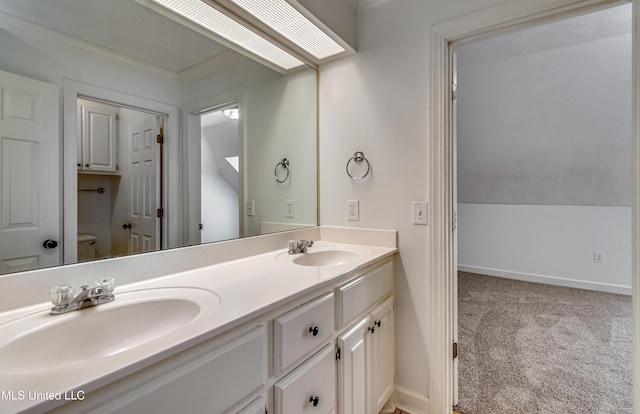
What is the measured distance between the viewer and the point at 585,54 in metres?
2.65

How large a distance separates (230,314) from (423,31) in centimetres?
161

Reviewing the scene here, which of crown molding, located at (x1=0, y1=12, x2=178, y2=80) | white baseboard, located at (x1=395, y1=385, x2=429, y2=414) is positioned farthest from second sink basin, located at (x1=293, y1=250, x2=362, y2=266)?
crown molding, located at (x1=0, y1=12, x2=178, y2=80)

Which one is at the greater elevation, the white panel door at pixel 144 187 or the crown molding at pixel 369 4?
the crown molding at pixel 369 4

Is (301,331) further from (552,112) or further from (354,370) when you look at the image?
(552,112)

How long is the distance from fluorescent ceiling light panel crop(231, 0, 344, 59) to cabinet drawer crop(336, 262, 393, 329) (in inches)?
51.4

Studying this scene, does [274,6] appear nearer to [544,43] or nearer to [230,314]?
[230,314]

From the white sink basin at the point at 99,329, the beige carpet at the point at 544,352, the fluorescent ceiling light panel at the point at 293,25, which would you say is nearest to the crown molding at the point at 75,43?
the fluorescent ceiling light panel at the point at 293,25

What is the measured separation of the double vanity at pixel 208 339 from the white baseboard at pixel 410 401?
0.13 meters

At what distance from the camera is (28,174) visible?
864mm

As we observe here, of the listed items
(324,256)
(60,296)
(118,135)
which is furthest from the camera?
(324,256)

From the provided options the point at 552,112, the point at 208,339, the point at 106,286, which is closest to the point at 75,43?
the point at 106,286

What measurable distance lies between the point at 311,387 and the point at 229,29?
159 cm

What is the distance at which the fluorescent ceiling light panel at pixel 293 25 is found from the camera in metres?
1.37

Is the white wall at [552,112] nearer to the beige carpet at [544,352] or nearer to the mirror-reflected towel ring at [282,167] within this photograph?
the beige carpet at [544,352]
